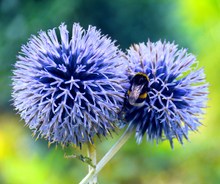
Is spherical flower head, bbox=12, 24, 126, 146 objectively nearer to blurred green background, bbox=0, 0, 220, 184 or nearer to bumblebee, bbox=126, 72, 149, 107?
bumblebee, bbox=126, 72, 149, 107

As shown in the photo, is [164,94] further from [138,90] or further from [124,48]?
[124,48]

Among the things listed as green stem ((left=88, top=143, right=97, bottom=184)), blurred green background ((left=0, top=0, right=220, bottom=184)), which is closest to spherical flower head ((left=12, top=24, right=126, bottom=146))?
green stem ((left=88, top=143, right=97, bottom=184))

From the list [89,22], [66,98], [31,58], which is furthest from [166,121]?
[89,22]

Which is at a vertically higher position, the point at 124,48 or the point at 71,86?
the point at 124,48

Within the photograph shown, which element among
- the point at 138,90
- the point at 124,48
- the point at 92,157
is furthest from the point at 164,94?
the point at 124,48

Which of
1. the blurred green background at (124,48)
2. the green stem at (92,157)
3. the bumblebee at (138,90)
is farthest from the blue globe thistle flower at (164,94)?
the blurred green background at (124,48)

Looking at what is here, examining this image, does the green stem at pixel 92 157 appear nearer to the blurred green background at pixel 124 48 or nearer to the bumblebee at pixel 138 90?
the bumblebee at pixel 138 90

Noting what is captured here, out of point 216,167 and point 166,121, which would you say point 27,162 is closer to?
point 216,167
